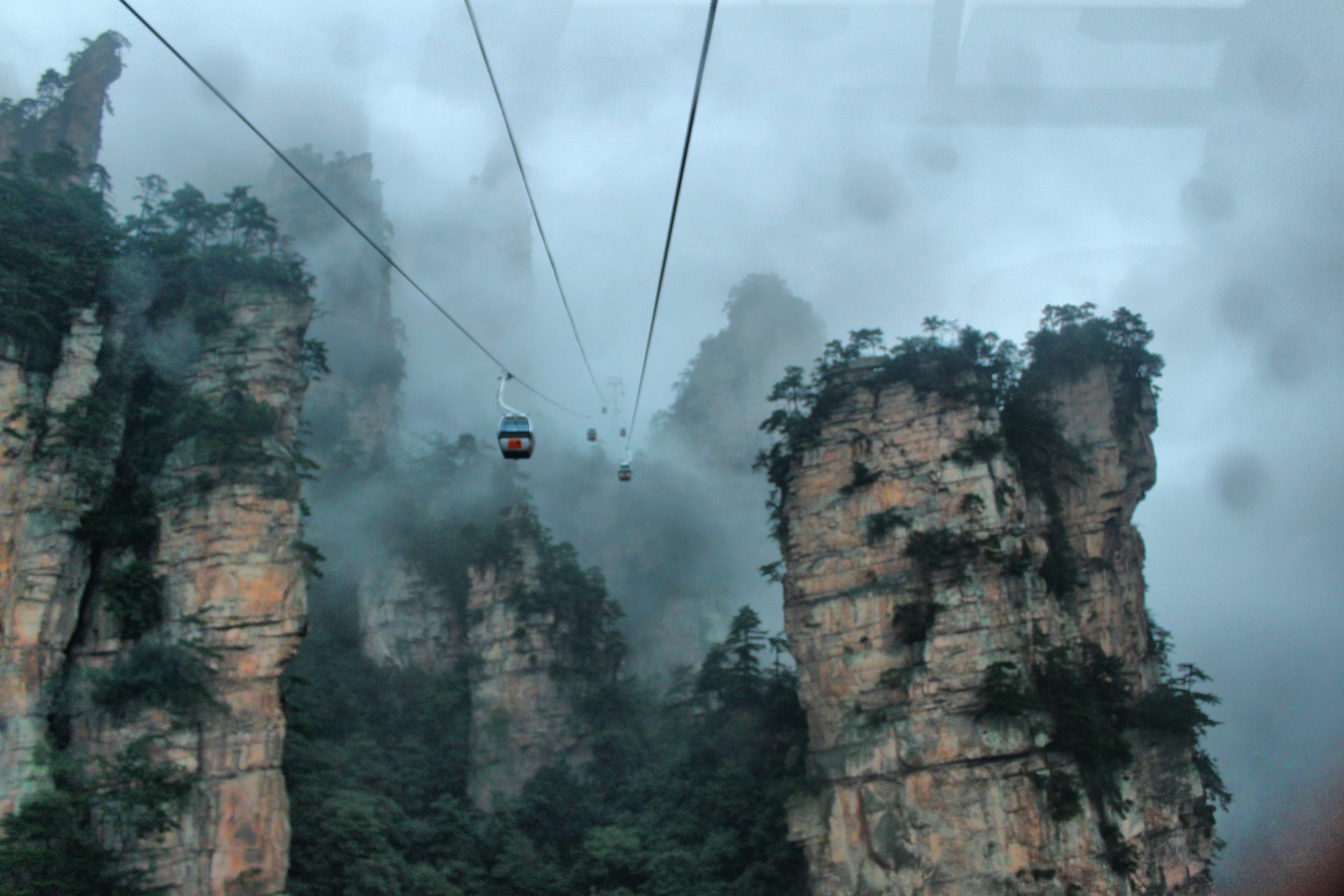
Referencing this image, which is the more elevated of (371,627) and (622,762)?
(371,627)

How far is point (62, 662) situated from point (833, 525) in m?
19.1

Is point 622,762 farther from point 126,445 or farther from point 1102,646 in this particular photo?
point 126,445

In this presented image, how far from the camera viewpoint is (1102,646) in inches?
1126

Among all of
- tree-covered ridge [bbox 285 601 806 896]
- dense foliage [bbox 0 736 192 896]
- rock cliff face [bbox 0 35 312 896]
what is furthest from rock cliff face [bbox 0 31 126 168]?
dense foliage [bbox 0 736 192 896]

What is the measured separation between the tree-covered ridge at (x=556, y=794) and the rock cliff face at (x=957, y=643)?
3.61 meters

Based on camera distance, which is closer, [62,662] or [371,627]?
[62,662]

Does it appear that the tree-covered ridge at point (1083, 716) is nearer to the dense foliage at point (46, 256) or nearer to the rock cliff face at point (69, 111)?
the dense foliage at point (46, 256)

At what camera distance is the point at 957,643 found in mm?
25672

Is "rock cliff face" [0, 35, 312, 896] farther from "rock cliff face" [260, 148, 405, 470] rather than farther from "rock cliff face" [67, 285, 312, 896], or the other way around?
"rock cliff face" [260, 148, 405, 470]

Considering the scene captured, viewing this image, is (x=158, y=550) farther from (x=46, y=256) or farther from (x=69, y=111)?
(x=69, y=111)

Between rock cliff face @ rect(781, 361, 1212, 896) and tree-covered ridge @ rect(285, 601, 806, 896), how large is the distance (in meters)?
3.61

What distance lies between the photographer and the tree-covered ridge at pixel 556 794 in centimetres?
2720

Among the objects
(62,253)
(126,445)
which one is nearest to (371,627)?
(126,445)

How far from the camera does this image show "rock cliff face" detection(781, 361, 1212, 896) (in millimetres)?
24422
